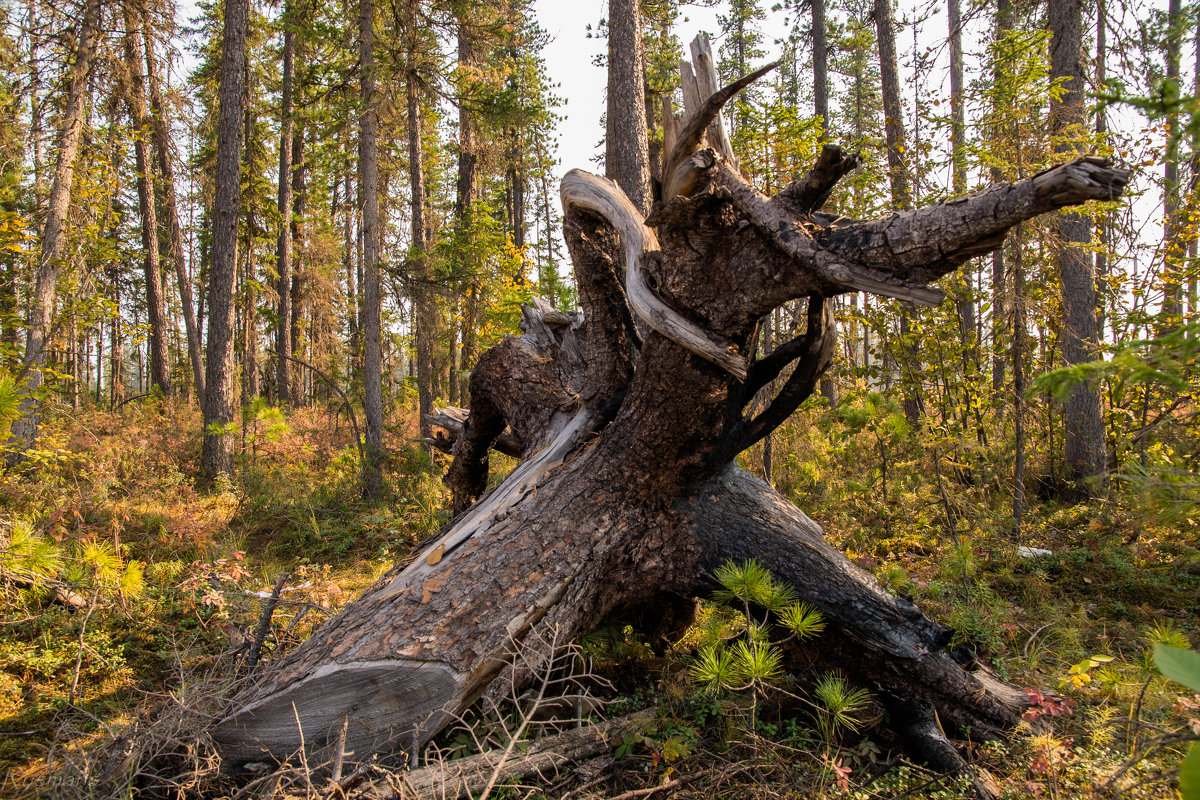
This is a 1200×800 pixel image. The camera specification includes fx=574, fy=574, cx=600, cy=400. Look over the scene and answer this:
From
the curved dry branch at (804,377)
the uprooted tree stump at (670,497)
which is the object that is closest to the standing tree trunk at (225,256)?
the uprooted tree stump at (670,497)

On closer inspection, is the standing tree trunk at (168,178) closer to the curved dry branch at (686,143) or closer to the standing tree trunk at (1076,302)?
the curved dry branch at (686,143)

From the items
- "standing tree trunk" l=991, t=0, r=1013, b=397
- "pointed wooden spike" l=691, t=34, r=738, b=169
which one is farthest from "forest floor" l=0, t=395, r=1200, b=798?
"pointed wooden spike" l=691, t=34, r=738, b=169

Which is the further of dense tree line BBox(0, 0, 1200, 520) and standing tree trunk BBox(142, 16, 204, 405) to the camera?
standing tree trunk BBox(142, 16, 204, 405)

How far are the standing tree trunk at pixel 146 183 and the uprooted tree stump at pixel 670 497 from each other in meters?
8.58

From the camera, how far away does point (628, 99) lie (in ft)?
22.3

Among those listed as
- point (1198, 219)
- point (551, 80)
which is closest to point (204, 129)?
point (551, 80)

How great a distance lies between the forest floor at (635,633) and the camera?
2459mm

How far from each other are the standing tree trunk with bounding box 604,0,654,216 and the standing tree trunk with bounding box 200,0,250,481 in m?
5.75

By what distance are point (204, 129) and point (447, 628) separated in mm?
13012

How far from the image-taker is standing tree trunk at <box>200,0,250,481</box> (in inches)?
331

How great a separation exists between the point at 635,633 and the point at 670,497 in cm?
102

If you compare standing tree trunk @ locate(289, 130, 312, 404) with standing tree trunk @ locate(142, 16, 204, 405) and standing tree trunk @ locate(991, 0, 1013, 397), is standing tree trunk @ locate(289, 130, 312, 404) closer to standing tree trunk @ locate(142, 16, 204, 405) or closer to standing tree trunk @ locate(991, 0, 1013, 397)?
standing tree trunk @ locate(142, 16, 204, 405)

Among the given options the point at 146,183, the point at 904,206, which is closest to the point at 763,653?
the point at 904,206

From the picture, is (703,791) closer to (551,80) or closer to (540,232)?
(551,80)
